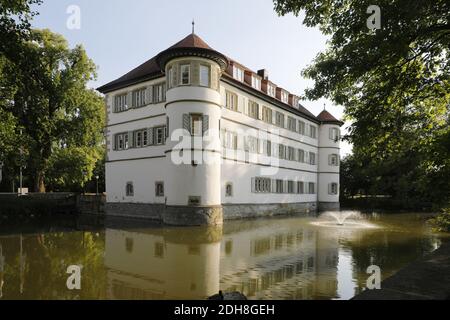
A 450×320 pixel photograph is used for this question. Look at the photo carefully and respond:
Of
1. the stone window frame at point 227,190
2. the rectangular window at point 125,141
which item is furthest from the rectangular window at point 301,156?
the rectangular window at point 125,141

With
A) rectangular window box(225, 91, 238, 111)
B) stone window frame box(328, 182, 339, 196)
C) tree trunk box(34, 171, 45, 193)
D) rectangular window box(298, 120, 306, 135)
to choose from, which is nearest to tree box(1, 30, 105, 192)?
tree trunk box(34, 171, 45, 193)

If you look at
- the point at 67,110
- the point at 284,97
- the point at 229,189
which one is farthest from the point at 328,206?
the point at 67,110

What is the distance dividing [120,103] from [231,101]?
30.0 ft

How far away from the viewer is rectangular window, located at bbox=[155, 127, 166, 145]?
86.8 ft

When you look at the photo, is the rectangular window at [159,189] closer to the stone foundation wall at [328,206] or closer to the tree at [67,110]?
the tree at [67,110]

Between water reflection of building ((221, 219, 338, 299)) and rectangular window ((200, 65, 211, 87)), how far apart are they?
31.6 feet

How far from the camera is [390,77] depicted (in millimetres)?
9812

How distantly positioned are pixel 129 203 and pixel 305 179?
20.3 metres

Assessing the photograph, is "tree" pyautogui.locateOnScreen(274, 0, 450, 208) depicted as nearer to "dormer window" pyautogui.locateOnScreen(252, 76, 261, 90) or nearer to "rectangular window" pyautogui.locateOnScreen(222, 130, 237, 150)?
"rectangular window" pyautogui.locateOnScreen(222, 130, 237, 150)

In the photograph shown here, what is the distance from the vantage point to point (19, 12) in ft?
35.2

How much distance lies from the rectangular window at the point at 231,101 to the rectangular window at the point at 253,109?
203 centimetres

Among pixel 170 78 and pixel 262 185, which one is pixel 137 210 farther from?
pixel 262 185
